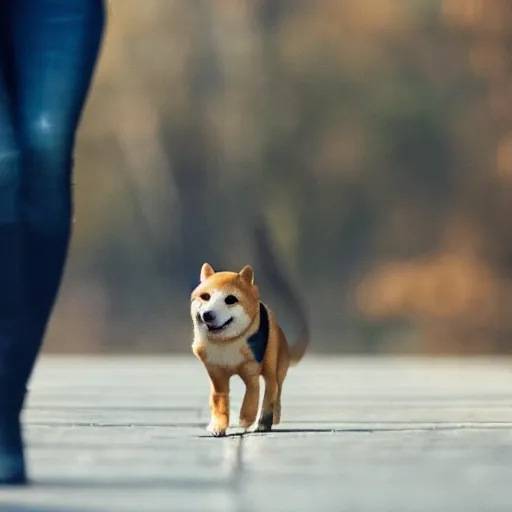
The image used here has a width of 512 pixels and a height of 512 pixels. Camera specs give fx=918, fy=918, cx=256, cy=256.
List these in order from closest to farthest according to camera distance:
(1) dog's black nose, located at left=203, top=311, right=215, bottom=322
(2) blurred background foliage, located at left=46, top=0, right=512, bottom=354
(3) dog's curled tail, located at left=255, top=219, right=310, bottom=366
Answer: (1) dog's black nose, located at left=203, top=311, right=215, bottom=322 < (3) dog's curled tail, located at left=255, top=219, right=310, bottom=366 < (2) blurred background foliage, located at left=46, top=0, right=512, bottom=354

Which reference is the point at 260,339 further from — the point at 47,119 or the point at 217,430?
the point at 47,119

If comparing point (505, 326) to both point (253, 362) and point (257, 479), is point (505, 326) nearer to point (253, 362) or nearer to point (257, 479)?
point (253, 362)

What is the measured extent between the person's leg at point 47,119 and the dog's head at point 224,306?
39 cm

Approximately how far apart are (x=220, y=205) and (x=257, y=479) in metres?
2.15

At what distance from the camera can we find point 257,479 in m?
0.93

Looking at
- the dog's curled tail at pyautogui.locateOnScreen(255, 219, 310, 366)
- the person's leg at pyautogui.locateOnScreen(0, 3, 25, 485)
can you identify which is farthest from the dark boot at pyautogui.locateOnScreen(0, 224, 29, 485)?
the dog's curled tail at pyautogui.locateOnScreen(255, 219, 310, 366)

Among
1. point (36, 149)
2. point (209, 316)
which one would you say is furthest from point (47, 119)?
point (209, 316)

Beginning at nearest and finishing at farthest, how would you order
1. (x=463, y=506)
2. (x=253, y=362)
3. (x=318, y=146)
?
1. (x=463, y=506)
2. (x=253, y=362)
3. (x=318, y=146)

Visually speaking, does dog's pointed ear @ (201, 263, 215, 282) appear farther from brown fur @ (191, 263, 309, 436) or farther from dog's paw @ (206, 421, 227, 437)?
dog's paw @ (206, 421, 227, 437)

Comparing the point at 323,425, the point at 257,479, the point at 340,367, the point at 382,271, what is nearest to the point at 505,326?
the point at 382,271

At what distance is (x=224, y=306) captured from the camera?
1271mm

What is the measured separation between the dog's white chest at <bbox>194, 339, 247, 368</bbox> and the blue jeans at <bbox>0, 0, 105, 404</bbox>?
411mm

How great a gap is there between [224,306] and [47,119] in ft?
1.47

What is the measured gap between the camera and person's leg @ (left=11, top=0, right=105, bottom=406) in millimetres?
892
